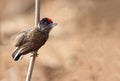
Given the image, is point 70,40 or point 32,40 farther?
point 70,40

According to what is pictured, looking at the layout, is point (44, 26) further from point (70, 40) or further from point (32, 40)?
point (70, 40)

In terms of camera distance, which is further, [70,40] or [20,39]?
[70,40]

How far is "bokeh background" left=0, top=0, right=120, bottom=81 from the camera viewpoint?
2.00 meters

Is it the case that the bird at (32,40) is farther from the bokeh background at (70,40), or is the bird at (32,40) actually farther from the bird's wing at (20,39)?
the bokeh background at (70,40)

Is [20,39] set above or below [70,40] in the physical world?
below

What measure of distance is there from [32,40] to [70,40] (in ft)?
5.14

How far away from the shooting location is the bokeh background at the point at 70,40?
200cm

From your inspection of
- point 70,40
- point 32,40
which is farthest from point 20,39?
point 70,40

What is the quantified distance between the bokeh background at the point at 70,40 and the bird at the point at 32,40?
1.44 meters

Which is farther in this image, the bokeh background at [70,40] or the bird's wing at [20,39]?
the bokeh background at [70,40]

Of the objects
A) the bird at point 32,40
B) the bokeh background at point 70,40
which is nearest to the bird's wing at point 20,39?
the bird at point 32,40

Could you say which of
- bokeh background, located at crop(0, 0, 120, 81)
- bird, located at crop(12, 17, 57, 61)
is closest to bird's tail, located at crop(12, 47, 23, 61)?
bird, located at crop(12, 17, 57, 61)

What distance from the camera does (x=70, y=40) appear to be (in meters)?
2.09

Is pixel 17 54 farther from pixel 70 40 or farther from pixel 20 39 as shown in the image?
pixel 70 40
